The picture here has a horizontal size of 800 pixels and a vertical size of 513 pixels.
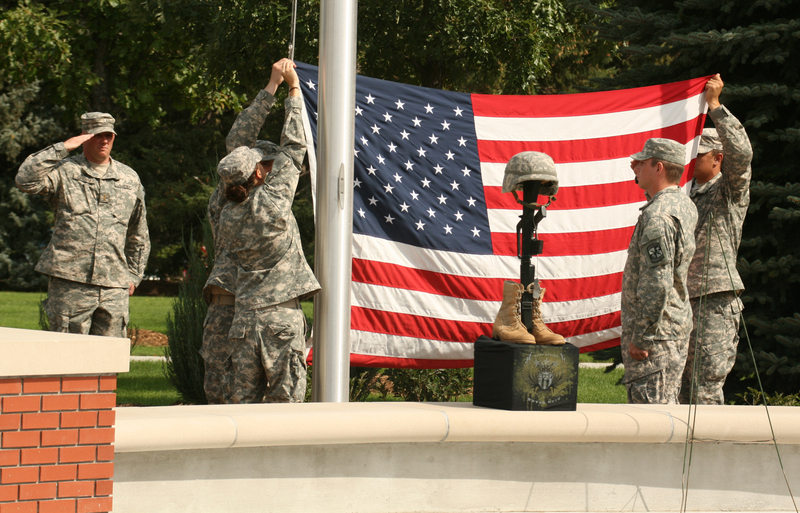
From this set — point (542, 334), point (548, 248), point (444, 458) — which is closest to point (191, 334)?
point (548, 248)

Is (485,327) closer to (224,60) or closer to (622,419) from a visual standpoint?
(622,419)

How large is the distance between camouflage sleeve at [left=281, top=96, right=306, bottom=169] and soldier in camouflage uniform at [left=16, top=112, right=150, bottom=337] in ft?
4.58

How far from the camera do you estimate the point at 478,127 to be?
5.89 metres

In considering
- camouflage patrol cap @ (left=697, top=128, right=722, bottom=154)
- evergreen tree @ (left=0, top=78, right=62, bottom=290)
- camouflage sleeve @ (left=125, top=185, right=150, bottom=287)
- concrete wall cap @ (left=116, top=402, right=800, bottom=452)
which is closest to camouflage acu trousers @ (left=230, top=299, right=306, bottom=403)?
concrete wall cap @ (left=116, top=402, right=800, bottom=452)

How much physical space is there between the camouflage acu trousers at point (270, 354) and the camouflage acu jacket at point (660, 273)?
1.89 m

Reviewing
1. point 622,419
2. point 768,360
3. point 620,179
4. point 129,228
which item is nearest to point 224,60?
point 129,228

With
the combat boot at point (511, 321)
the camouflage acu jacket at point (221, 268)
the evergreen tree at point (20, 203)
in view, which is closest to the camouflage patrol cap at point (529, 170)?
the combat boot at point (511, 321)

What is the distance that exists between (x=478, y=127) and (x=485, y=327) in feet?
4.59

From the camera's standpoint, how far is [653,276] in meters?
4.66

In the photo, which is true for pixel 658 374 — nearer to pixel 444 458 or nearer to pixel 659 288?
pixel 659 288

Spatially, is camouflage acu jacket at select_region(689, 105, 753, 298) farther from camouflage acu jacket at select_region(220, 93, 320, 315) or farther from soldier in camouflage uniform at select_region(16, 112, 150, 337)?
soldier in camouflage uniform at select_region(16, 112, 150, 337)

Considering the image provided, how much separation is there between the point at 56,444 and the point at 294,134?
7.54 feet

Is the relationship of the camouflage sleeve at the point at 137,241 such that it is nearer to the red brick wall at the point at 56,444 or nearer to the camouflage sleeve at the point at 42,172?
the camouflage sleeve at the point at 42,172

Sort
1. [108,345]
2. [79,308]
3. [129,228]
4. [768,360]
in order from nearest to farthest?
1. [108,345]
2. [79,308]
3. [129,228]
4. [768,360]
